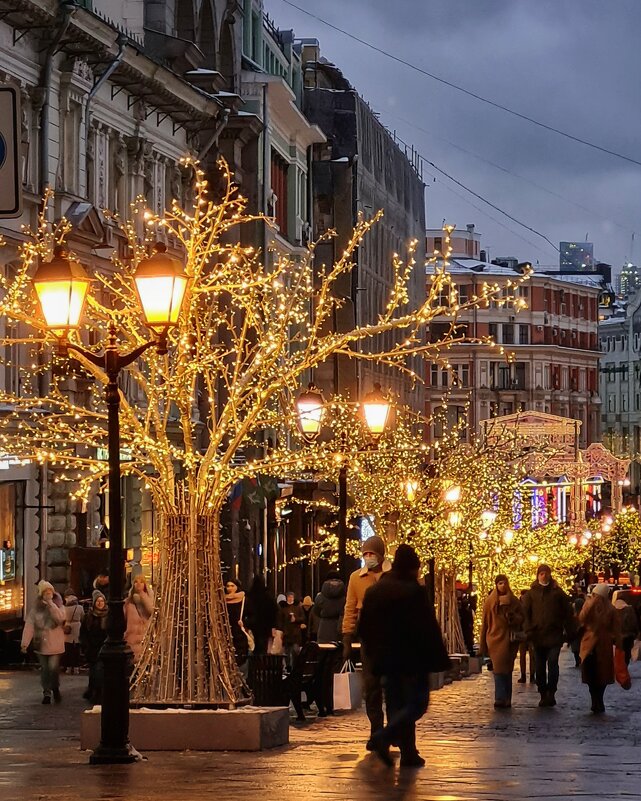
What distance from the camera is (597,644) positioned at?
21.9m

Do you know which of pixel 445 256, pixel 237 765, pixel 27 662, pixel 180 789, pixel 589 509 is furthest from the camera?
pixel 589 509

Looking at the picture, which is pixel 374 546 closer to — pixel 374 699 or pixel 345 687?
pixel 374 699

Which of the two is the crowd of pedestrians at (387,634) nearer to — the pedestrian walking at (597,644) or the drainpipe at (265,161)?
the pedestrian walking at (597,644)

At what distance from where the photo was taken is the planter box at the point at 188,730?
16.5m

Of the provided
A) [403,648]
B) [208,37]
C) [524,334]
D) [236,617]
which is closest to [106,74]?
[236,617]

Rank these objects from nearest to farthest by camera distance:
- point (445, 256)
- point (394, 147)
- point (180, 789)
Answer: point (180, 789)
point (445, 256)
point (394, 147)

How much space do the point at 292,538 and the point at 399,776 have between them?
47.5 meters

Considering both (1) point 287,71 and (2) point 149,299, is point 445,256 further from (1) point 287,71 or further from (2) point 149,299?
(1) point 287,71

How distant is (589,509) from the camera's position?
121250 mm

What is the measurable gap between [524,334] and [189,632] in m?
130

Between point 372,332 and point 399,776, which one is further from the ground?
point 372,332

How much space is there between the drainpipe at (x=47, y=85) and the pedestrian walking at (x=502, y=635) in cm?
1419

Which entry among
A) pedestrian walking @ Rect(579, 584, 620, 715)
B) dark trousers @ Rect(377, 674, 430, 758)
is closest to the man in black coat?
dark trousers @ Rect(377, 674, 430, 758)

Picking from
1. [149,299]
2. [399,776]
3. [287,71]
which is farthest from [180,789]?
[287,71]
